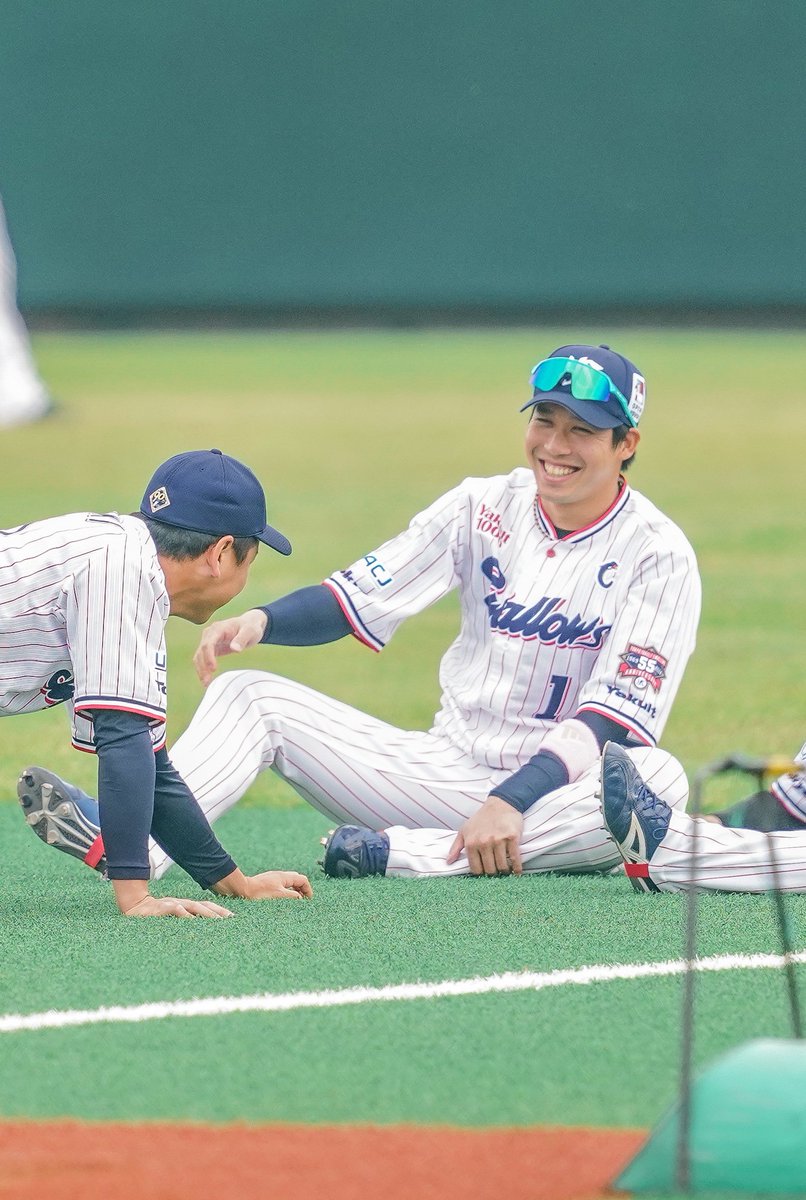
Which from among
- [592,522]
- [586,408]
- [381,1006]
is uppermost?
[586,408]

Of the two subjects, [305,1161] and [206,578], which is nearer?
[305,1161]

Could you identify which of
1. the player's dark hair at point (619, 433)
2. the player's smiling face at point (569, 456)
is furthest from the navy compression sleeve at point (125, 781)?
the player's dark hair at point (619, 433)

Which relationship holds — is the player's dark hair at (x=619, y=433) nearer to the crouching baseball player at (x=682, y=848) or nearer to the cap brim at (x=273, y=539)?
the crouching baseball player at (x=682, y=848)

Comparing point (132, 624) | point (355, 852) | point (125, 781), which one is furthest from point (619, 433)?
point (125, 781)

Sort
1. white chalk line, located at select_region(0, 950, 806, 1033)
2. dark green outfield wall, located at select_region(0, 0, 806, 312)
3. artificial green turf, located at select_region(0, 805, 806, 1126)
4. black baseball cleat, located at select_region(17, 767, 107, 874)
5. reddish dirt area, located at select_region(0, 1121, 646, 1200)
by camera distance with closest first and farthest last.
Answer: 1. reddish dirt area, located at select_region(0, 1121, 646, 1200)
2. artificial green turf, located at select_region(0, 805, 806, 1126)
3. white chalk line, located at select_region(0, 950, 806, 1033)
4. black baseball cleat, located at select_region(17, 767, 107, 874)
5. dark green outfield wall, located at select_region(0, 0, 806, 312)

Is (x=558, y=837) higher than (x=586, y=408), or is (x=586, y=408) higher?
(x=586, y=408)

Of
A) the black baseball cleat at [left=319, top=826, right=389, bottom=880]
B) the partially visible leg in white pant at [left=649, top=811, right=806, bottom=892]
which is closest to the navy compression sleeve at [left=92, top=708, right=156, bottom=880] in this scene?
the black baseball cleat at [left=319, top=826, right=389, bottom=880]

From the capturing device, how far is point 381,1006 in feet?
10.8

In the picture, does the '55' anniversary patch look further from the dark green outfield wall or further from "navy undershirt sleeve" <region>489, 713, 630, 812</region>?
the dark green outfield wall

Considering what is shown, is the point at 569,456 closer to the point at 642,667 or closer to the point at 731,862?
the point at 642,667

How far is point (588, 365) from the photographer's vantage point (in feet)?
15.1

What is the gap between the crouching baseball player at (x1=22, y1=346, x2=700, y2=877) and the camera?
4469 mm

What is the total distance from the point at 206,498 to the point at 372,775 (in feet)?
3.57

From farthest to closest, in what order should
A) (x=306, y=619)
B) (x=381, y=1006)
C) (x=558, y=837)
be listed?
1. (x=306, y=619)
2. (x=558, y=837)
3. (x=381, y=1006)
